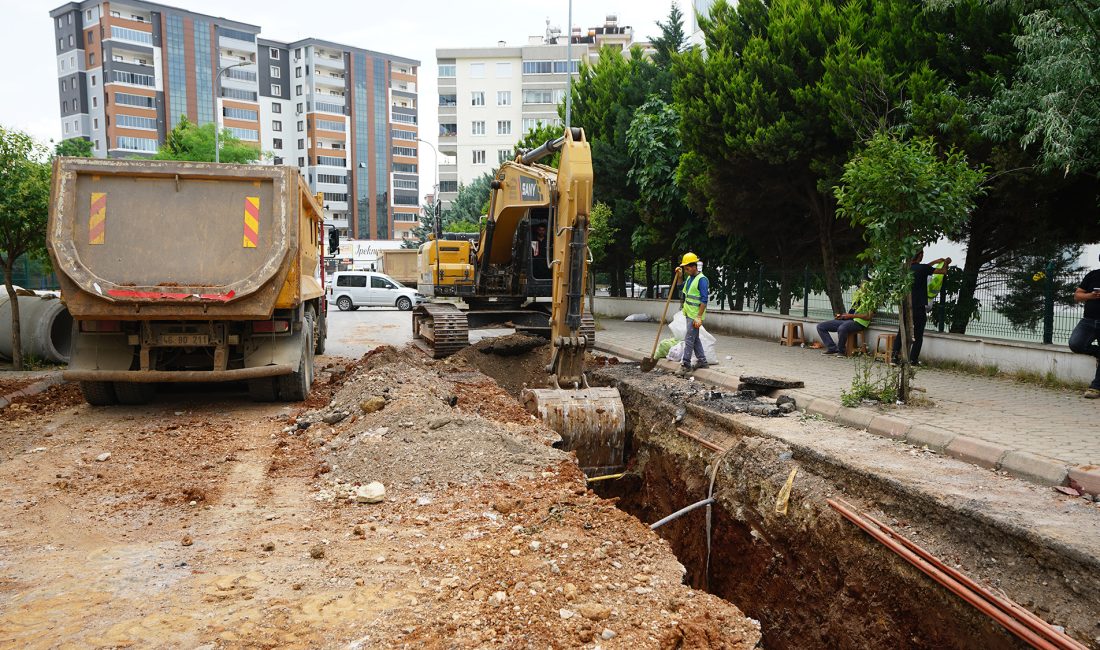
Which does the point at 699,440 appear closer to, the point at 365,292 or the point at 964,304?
the point at 964,304

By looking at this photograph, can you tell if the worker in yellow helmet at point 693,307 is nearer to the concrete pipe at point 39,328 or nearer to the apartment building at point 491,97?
the concrete pipe at point 39,328

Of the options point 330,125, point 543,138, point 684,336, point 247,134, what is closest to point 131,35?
point 247,134

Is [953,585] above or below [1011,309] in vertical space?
below

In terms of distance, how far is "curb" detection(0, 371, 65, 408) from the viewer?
9.24 meters

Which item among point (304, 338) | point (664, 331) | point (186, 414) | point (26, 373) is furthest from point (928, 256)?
point (26, 373)

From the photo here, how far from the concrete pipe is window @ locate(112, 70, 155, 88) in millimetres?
74255

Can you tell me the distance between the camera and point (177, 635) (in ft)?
11.5

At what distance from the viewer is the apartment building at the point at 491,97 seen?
2724 inches

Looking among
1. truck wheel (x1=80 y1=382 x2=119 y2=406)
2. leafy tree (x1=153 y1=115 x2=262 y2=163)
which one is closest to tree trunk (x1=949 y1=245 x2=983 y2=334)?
truck wheel (x1=80 y1=382 x2=119 y2=406)

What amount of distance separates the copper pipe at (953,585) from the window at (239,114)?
88.7 m

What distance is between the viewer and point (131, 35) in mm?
75500

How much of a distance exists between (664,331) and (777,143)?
6225 millimetres

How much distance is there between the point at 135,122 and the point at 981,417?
3377 inches

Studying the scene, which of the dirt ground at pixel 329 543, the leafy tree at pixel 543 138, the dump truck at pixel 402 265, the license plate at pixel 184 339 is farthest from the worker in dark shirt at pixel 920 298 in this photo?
the dump truck at pixel 402 265
